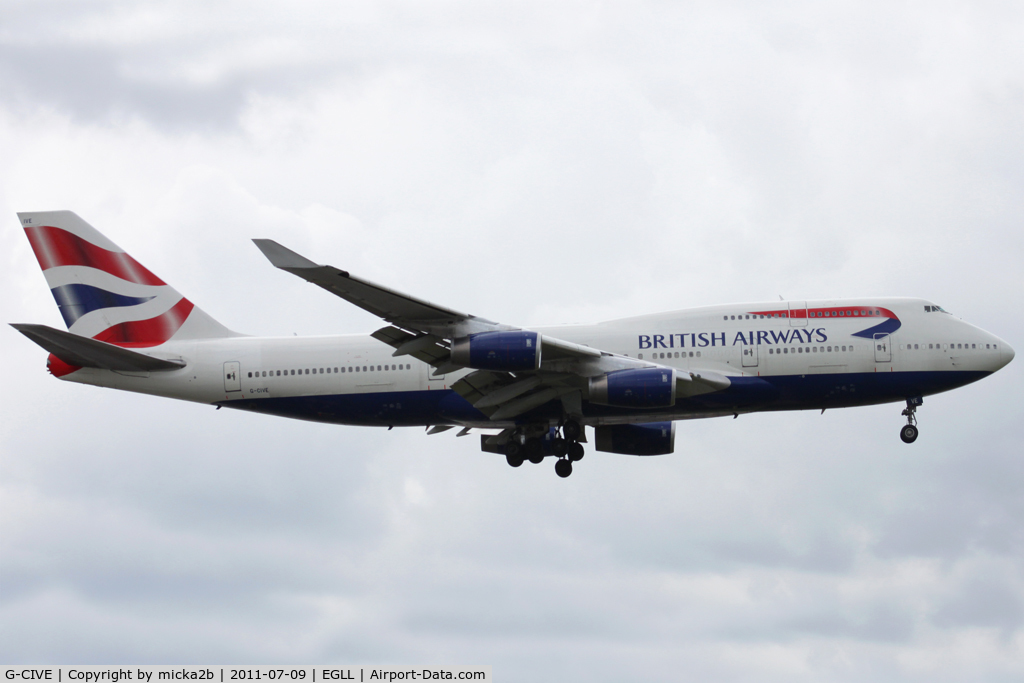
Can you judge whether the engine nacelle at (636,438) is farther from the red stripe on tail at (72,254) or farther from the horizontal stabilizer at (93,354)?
the red stripe on tail at (72,254)

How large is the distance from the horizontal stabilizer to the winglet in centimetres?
1041

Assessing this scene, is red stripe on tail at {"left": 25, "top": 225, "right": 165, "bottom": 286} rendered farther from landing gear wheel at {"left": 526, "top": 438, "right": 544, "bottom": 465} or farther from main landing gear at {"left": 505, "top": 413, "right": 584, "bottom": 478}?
landing gear wheel at {"left": 526, "top": 438, "right": 544, "bottom": 465}

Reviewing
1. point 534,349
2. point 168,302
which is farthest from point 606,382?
point 168,302

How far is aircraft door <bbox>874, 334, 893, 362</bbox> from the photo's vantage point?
40.0m

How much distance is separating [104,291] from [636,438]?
2103cm

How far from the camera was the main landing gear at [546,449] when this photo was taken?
41.8 m

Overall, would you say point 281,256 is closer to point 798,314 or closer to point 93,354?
point 93,354

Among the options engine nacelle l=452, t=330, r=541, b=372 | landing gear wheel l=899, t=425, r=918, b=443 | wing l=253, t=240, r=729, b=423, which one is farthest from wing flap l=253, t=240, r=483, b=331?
landing gear wheel l=899, t=425, r=918, b=443

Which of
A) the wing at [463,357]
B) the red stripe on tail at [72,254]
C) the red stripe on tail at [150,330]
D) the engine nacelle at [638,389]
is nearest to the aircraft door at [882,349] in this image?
the wing at [463,357]

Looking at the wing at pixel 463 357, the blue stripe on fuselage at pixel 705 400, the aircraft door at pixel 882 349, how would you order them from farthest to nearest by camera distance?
the aircraft door at pixel 882 349 → the blue stripe on fuselage at pixel 705 400 → the wing at pixel 463 357

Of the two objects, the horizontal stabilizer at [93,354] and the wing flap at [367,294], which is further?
the horizontal stabilizer at [93,354]

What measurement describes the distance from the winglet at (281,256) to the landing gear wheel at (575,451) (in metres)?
13.0

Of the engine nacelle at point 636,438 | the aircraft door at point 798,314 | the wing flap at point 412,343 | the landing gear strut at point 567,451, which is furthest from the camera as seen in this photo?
the engine nacelle at point 636,438

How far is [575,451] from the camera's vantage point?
41.9 metres
